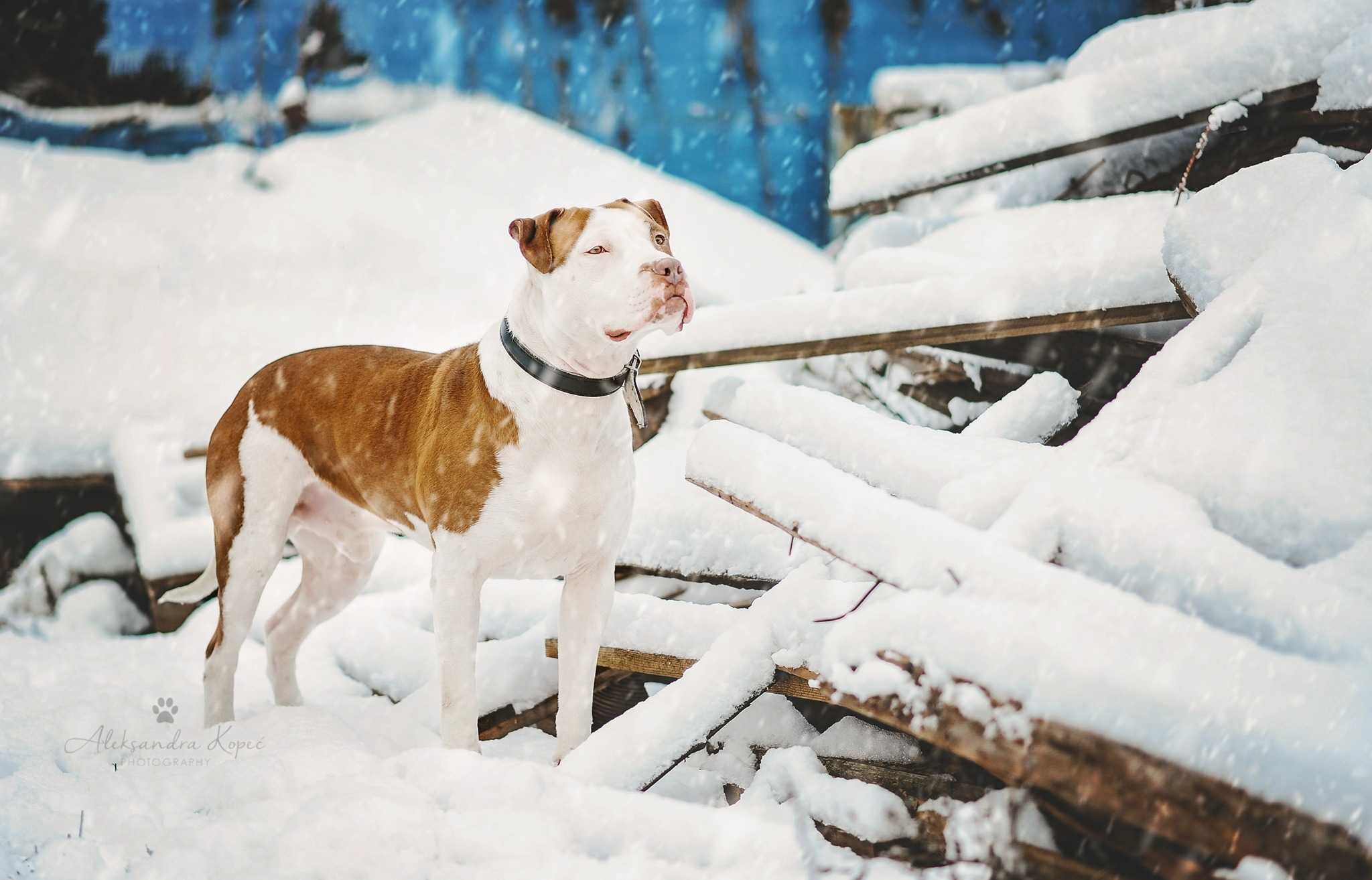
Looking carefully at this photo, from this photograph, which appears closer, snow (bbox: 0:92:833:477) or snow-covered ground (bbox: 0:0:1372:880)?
snow-covered ground (bbox: 0:0:1372:880)

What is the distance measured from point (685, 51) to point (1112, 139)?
4442 mm

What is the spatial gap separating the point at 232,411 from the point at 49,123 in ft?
20.6

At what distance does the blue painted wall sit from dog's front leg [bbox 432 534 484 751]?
5521 mm

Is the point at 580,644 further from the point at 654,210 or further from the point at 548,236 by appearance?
the point at 654,210

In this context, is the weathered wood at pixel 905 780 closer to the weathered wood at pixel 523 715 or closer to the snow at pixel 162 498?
the weathered wood at pixel 523 715

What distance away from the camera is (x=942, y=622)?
1.48 m

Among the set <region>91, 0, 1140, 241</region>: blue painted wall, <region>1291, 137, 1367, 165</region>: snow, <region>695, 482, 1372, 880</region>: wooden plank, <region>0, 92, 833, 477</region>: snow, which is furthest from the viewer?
<region>91, 0, 1140, 241</region>: blue painted wall

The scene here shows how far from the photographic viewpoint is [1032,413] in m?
2.99

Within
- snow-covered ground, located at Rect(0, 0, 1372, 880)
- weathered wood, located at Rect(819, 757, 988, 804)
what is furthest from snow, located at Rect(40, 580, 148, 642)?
weathered wood, located at Rect(819, 757, 988, 804)

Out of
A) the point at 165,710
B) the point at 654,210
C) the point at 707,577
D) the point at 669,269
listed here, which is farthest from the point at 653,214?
the point at 165,710

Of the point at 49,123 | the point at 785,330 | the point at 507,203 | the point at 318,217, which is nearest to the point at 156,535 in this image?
the point at 785,330

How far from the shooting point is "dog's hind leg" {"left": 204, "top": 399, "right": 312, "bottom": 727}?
130 inches

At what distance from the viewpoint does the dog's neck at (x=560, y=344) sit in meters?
2.55

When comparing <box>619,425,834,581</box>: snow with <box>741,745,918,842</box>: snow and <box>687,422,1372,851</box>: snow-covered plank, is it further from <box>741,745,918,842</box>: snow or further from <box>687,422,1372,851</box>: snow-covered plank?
<box>687,422,1372,851</box>: snow-covered plank
